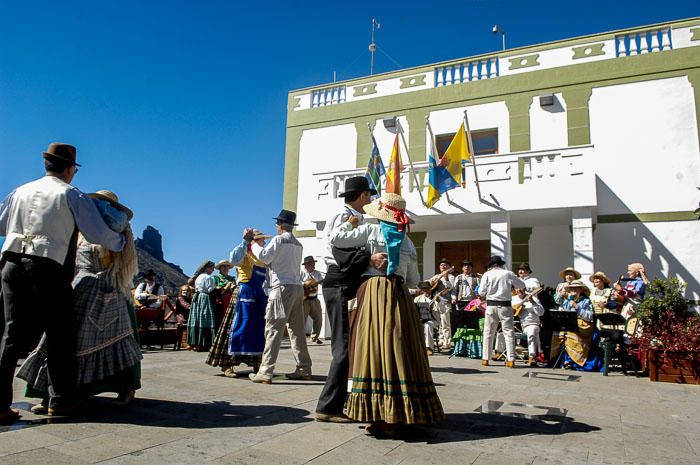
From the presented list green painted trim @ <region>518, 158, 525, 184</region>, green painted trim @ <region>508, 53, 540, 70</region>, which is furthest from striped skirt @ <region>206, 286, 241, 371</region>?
green painted trim @ <region>508, 53, 540, 70</region>

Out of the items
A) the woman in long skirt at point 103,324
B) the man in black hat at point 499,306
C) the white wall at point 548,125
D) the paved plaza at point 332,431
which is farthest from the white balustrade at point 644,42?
the woman in long skirt at point 103,324

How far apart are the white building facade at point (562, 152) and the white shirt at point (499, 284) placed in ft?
11.0

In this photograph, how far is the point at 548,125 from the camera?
42.7 feet

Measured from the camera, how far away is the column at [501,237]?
11.2 m

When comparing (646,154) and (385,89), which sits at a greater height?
(385,89)

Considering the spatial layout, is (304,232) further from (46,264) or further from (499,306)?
(46,264)

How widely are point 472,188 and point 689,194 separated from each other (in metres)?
5.05

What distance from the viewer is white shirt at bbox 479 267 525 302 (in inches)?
307

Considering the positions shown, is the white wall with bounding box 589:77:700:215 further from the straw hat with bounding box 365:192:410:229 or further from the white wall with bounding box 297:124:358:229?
the straw hat with bounding box 365:192:410:229

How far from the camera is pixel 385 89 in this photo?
15500 mm

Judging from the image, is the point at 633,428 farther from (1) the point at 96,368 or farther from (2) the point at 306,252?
(2) the point at 306,252

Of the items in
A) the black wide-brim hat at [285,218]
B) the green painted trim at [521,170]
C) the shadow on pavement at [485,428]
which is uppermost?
the green painted trim at [521,170]

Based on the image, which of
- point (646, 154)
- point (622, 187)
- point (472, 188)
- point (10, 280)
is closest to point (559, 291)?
point (472, 188)

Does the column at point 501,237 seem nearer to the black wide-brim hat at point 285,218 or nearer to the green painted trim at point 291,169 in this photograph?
the black wide-brim hat at point 285,218
